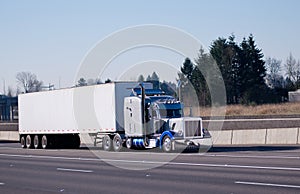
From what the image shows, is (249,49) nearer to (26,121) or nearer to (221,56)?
(221,56)

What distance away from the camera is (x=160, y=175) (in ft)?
66.0

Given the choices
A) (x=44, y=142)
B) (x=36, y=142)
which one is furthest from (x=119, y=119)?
(x=36, y=142)

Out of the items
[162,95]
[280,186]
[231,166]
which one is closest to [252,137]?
[162,95]

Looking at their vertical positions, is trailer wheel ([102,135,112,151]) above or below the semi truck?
below

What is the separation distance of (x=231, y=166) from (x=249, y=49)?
73.0m

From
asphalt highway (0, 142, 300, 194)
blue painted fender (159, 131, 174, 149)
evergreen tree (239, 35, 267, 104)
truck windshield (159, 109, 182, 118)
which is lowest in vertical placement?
asphalt highway (0, 142, 300, 194)

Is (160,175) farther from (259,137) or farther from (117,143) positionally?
(259,137)

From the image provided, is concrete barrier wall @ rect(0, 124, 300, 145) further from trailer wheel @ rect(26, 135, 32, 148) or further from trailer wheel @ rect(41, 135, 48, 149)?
trailer wheel @ rect(26, 135, 32, 148)

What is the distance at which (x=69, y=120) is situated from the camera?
38.2 metres

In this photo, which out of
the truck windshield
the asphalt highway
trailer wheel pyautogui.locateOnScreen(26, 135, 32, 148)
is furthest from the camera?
trailer wheel pyautogui.locateOnScreen(26, 135, 32, 148)

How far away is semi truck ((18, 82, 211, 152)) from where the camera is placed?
103ft

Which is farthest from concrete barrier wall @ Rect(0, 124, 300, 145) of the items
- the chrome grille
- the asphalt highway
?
the asphalt highway

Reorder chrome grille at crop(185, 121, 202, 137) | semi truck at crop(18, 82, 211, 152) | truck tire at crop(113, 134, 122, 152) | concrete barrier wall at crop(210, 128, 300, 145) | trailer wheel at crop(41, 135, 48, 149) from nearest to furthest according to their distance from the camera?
chrome grille at crop(185, 121, 202, 137), semi truck at crop(18, 82, 211, 152), truck tire at crop(113, 134, 122, 152), concrete barrier wall at crop(210, 128, 300, 145), trailer wheel at crop(41, 135, 48, 149)

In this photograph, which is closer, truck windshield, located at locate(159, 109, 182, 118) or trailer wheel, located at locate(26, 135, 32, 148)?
truck windshield, located at locate(159, 109, 182, 118)
